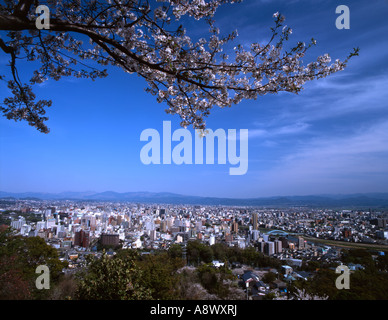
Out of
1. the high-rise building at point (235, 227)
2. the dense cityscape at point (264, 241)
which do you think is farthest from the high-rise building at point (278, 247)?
the high-rise building at point (235, 227)

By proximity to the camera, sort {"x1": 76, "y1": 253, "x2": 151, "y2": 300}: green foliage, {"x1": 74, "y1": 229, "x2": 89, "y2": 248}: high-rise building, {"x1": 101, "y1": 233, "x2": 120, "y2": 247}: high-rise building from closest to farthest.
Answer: {"x1": 76, "y1": 253, "x2": 151, "y2": 300}: green foliage, {"x1": 74, "y1": 229, "x2": 89, "y2": 248}: high-rise building, {"x1": 101, "y1": 233, "x2": 120, "y2": 247}: high-rise building

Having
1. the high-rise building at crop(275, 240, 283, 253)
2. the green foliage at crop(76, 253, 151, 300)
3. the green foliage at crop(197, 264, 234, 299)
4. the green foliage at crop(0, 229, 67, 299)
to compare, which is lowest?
the high-rise building at crop(275, 240, 283, 253)

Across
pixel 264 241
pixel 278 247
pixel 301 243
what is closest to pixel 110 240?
pixel 264 241

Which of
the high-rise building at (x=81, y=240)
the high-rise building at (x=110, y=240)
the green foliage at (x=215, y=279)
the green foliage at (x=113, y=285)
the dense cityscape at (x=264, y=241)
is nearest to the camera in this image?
the green foliage at (x=113, y=285)

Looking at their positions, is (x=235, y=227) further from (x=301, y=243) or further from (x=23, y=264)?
(x=23, y=264)

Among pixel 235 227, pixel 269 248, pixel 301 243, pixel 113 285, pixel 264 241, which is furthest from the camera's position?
pixel 235 227

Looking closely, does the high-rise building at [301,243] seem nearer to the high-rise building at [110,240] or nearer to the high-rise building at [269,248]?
the high-rise building at [269,248]

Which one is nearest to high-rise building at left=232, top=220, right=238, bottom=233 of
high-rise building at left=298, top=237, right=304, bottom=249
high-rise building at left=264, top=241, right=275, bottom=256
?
high-rise building at left=264, top=241, right=275, bottom=256

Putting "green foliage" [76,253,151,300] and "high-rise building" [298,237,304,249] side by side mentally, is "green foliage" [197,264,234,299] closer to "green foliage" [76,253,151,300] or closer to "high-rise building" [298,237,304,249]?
"green foliage" [76,253,151,300]

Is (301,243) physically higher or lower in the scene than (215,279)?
higher

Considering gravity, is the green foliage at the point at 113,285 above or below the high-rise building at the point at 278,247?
above
